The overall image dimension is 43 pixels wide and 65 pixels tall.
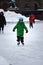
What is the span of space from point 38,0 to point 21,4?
13.9 ft

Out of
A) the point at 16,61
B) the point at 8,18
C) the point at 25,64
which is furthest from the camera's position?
the point at 8,18

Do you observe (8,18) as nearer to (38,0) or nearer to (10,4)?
(10,4)

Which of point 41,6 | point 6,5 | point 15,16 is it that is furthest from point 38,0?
point 15,16

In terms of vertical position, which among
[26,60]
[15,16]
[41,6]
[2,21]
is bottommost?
[41,6]

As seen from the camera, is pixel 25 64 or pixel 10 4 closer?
pixel 25 64

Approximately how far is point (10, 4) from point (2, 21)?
44.0m

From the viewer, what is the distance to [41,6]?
72.1 meters

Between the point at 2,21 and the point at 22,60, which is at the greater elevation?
the point at 22,60

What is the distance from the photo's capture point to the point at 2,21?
20.3 m

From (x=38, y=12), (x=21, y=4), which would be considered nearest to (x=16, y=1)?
(x=21, y=4)

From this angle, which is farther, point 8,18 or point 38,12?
point 38,12

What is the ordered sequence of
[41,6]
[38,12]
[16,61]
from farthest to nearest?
[41,6] < [38,12] < [16,61]

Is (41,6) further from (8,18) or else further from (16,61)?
(16,61)

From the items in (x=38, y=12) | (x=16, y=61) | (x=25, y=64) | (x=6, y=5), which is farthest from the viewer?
(x=6, y=5)
